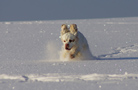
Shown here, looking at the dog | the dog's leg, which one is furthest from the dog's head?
the dog's leg

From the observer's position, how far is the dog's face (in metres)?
7.66

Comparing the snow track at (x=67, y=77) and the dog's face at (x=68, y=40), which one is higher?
the snow track at (x=67, y=77)

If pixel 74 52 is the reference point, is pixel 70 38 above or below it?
above

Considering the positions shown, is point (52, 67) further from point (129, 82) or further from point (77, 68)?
point (129, 82)

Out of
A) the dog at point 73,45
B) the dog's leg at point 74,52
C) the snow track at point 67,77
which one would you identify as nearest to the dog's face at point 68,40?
the dog at point 73,45

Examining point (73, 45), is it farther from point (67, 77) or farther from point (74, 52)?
point (67, 77)

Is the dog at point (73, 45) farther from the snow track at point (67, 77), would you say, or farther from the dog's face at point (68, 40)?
the snow track at point (67, 77)

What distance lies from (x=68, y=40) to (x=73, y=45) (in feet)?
0.58

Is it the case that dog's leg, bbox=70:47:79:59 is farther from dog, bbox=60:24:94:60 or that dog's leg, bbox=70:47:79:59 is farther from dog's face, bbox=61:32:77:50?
dog's face, bbox=61:32:77:50

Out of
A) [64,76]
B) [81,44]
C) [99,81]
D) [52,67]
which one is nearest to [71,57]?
[81,44]

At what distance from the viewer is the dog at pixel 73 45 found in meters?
7.71

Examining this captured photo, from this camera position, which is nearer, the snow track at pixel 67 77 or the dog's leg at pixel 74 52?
the snow track at pixel 67 77

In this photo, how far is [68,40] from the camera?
7.70 meters

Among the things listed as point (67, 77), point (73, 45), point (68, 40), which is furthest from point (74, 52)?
point (67, 77)
